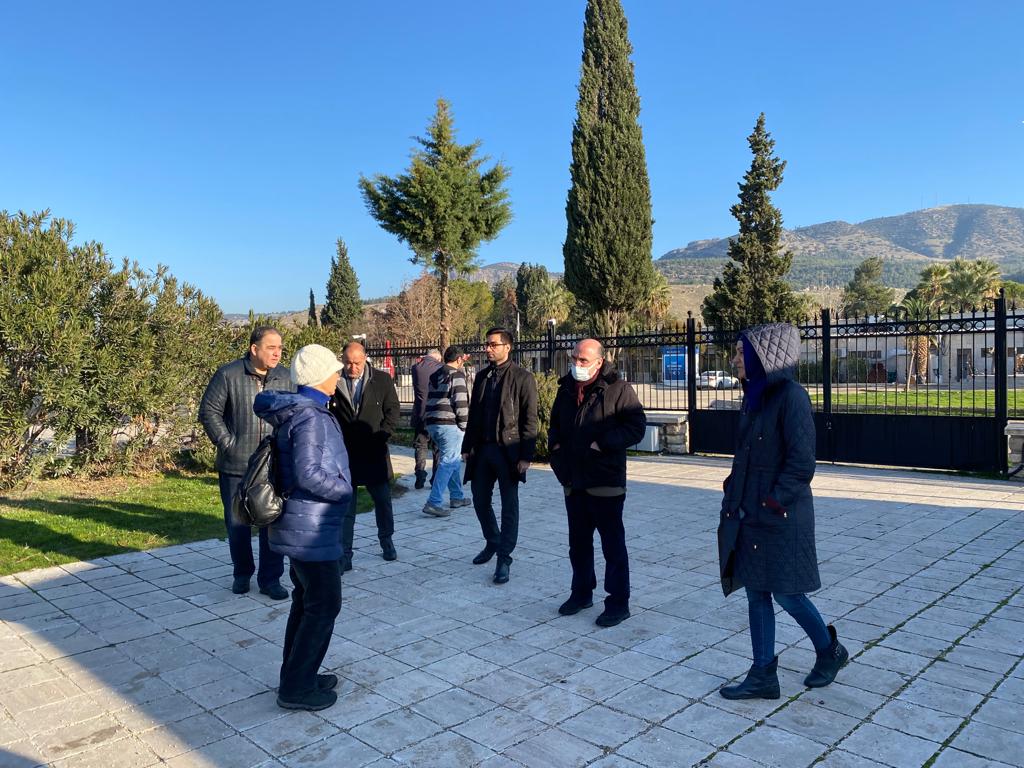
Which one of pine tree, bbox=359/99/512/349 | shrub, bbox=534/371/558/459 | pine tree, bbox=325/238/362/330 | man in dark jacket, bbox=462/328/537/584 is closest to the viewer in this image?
man in dark jacket, bbox=462/328/537/584

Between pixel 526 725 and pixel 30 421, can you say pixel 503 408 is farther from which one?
pixel 30 421

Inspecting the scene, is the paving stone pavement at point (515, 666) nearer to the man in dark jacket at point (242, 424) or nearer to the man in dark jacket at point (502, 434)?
the man in dark jacket at point (242, 424)

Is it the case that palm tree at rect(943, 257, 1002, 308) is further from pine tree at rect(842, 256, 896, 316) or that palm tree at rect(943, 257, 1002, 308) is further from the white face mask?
the white face mask

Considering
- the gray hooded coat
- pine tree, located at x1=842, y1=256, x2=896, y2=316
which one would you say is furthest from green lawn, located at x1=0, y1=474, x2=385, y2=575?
pine tree, located at x1=842, y1=256, x2=896, y2=316

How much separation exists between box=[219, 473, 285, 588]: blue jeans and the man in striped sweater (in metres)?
2.76

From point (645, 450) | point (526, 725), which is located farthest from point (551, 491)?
point (526, 725)

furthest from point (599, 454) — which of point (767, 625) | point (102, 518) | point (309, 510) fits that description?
point (102, 518)

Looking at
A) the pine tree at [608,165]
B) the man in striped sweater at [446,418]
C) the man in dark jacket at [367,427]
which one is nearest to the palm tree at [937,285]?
the pine tree at [608,165]

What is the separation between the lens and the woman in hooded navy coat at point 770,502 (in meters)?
3.42

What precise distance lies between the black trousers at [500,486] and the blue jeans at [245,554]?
4.82 feet

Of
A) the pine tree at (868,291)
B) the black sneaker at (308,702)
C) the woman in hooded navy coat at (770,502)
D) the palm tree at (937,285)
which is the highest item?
the pine tree at (868,291)

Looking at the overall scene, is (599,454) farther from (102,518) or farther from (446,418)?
(102,518)

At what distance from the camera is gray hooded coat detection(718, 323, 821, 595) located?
3.40 metres

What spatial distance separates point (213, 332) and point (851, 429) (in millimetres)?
9212
